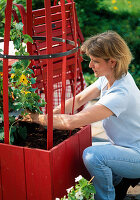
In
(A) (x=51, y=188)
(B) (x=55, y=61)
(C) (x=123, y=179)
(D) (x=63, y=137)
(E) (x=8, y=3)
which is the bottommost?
(C) (x=123, y=179)

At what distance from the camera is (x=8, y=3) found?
1809 millimetres

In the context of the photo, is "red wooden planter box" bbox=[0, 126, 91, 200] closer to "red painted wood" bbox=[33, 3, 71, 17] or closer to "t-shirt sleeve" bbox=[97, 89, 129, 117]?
"t-shirt sleeve" bbox=[97, 89, 129, 117]

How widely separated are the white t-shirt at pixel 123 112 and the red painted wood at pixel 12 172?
1.87 feet

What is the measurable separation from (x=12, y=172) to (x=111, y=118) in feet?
2.28

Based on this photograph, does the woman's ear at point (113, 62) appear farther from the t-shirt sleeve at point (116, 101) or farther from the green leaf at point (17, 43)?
the green leaf at point (17, 43)

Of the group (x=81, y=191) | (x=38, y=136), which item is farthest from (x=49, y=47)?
(x=81, y=191)

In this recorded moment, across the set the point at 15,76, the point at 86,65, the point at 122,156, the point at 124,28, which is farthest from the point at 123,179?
the point at 124,28

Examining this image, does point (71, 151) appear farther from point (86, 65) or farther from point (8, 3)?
point (86, 65)

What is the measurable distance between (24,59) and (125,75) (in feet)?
2.17

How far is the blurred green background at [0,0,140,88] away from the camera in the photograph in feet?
18.1

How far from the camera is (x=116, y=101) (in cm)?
207

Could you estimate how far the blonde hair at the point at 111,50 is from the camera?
2119 mm

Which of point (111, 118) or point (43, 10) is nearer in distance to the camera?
point (111, 118)

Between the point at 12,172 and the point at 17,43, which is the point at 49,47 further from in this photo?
the point at 12,172
